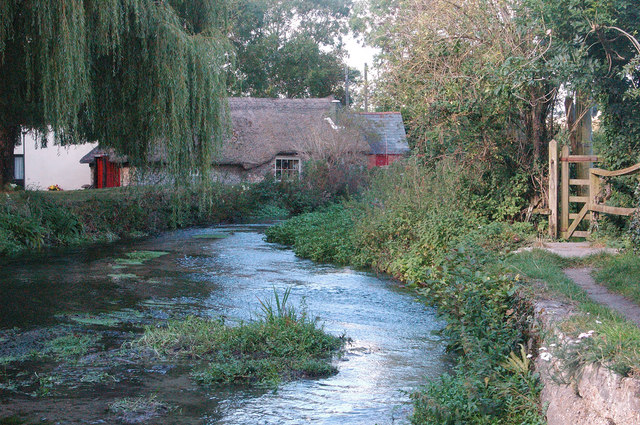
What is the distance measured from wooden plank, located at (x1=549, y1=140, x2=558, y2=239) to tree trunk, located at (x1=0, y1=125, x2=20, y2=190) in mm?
13285

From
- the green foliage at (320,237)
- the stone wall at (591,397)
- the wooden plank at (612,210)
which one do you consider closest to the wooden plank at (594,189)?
the wooden plank at (612,210)

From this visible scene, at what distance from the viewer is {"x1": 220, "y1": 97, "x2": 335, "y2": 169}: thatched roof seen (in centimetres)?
3453

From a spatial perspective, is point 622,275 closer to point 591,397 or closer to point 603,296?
point 603,296

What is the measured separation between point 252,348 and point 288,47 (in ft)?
129

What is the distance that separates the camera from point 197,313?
32.3 ft

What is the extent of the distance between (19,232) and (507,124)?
12.8 metres

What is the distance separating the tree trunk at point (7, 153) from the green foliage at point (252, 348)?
11297mm

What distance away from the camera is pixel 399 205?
14.2 meters

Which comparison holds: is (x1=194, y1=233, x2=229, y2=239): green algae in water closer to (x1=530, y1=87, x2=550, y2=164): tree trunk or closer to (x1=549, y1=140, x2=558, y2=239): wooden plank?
(x1=530, y1=87, x2=550, y2=164): tree trunk

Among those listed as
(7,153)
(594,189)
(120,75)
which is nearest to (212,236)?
(7,153)

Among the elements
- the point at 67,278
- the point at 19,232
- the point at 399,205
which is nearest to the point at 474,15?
the point at 399,205

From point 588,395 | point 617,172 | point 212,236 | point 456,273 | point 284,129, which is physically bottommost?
point 212,236

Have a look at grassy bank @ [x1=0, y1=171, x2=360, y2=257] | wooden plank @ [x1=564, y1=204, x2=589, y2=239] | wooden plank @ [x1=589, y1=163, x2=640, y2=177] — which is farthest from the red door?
wooden plank @ [x1=589, y1=163, x2=640, y2=177]

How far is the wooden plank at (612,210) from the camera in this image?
9.73 m
